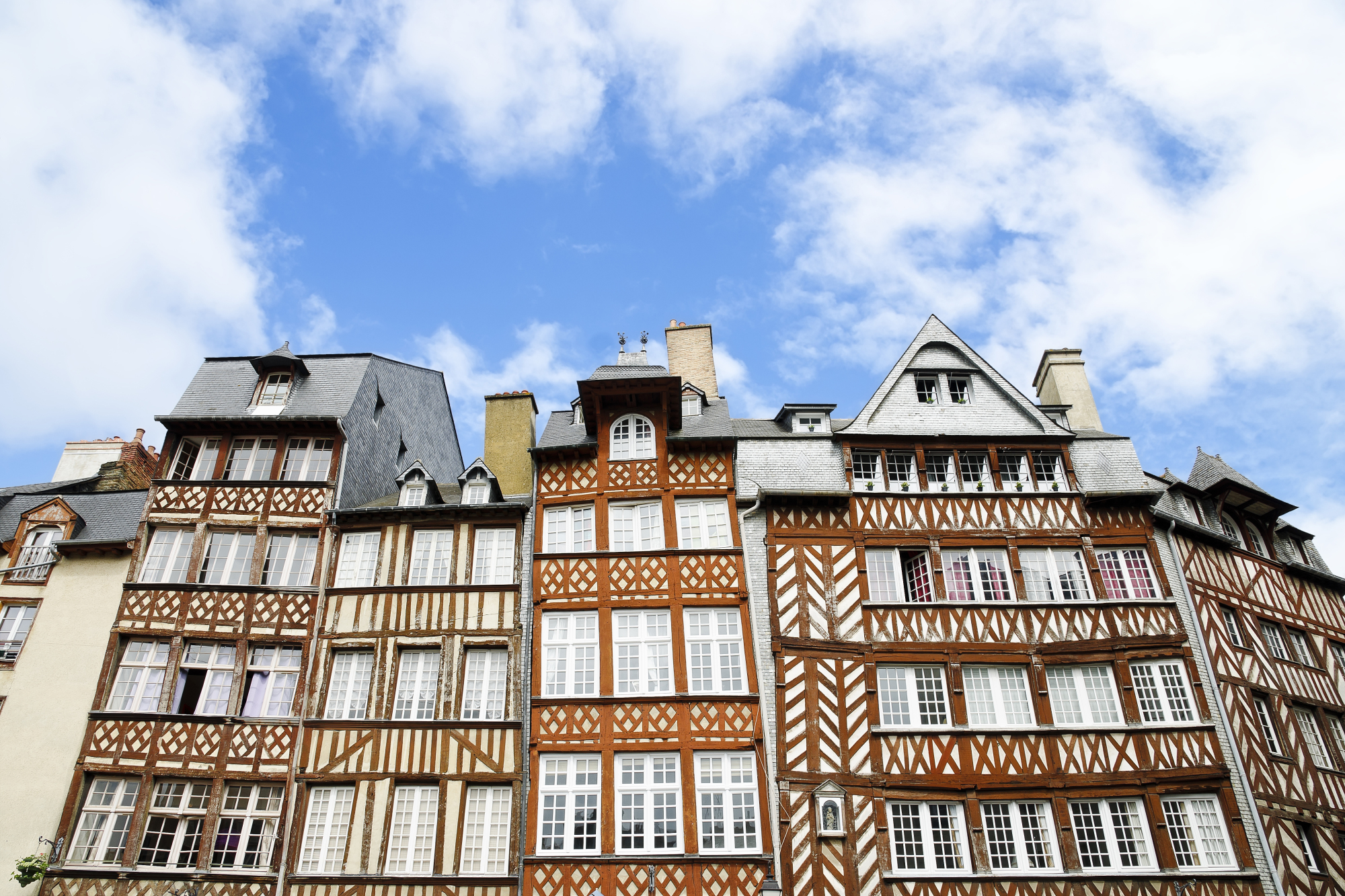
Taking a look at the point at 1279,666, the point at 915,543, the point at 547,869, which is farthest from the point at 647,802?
the point at 1279,666

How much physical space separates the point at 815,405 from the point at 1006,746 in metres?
7.21

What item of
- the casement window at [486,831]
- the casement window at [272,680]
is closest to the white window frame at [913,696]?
the casement window at [486,831]

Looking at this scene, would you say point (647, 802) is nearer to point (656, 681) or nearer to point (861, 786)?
point (656, 681)

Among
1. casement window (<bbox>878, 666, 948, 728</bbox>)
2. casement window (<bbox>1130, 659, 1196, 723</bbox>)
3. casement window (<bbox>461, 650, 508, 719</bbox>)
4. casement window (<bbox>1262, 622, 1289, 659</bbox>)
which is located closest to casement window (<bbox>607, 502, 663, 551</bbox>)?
casement window (<bbox>461, 650, 508, 719</bbox>)

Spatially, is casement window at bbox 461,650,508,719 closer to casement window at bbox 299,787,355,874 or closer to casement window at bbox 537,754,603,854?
casement window at bbox 537,754,603,854

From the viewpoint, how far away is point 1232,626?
1822 centimetres

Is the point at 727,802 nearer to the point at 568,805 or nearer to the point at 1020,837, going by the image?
the point at 568,805

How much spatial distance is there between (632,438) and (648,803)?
6.80 metres

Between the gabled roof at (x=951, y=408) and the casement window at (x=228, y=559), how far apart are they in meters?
11.5

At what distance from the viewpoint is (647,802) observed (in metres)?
15.7

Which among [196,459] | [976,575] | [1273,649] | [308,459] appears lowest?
[1273,649]

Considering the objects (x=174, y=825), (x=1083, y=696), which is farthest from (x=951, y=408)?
(x=174, y=825)

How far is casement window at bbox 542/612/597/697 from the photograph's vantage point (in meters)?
16.7

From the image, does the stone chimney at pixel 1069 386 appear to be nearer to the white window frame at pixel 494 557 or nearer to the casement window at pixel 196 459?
the white window frame at pixel 494 557
